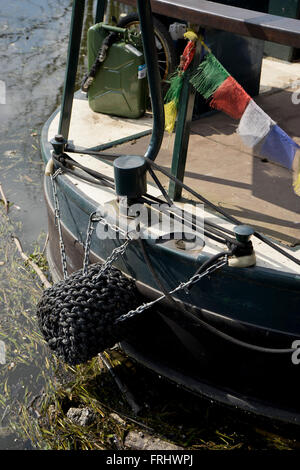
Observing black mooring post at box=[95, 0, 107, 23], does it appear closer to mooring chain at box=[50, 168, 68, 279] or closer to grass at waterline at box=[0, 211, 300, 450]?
mooring chain at box=[50, 168, 68, 279]

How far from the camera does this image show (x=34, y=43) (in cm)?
958

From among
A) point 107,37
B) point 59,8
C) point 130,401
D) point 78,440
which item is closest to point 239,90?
point 107,37

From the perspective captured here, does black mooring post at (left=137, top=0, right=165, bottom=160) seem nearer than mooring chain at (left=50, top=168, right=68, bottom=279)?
Yes

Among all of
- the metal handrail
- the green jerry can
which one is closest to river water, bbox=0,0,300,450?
the green jerry can

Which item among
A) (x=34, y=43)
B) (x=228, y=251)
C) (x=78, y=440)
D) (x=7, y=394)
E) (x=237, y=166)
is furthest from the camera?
(x=34, y=43)

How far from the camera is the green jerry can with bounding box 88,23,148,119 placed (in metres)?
4.78

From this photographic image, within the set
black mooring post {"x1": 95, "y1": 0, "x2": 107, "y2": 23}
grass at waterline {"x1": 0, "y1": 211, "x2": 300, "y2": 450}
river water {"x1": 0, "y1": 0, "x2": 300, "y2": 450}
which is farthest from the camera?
black mooring post {"x1": 95, "y1": 0, "x2": 107, "y2": 23}

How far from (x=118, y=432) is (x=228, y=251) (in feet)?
4.60

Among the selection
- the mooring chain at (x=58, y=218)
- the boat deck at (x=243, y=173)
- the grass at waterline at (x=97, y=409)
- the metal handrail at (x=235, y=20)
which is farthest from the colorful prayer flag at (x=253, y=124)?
the grass at waterline at (x=97, y=409)

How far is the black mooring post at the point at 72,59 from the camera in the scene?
151 inches

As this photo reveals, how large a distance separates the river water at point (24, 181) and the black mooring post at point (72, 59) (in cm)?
148

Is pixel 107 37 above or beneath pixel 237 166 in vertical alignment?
above

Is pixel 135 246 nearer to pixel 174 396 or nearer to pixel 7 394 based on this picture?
pixel 174 396

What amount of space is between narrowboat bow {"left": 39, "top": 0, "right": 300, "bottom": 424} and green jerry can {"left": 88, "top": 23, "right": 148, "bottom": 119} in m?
0.92
